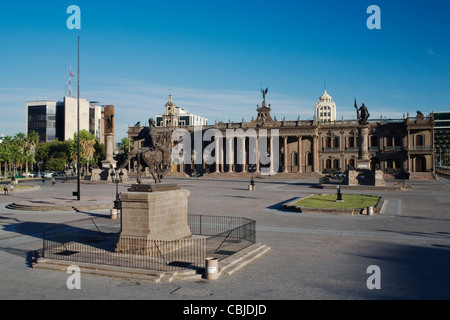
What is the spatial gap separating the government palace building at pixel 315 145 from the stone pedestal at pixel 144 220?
65.5 m

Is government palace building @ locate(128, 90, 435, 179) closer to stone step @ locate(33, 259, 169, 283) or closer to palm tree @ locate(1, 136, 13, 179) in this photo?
palm tree @ locate(1, 136, 13, 179)

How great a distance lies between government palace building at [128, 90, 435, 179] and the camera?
77.4m

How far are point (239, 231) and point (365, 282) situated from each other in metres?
8.01

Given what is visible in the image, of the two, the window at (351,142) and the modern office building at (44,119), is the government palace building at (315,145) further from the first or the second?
the modern office building at (44,119)

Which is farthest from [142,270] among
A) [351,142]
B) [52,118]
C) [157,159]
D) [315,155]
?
[52,118]

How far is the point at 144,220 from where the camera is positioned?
1378cm

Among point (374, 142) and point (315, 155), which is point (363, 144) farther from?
point (374, 142)

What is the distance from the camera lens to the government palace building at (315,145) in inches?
3049

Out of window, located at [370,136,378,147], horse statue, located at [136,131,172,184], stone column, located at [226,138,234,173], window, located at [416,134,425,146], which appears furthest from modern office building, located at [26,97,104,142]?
horse statue, located at [136,131,172,184]

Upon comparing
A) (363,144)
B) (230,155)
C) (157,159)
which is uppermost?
(363,144)

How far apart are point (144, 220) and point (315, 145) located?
71.9 m

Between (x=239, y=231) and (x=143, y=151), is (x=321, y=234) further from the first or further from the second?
(x=143, y=151)

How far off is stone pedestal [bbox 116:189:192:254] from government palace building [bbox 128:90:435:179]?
65.5 meters
